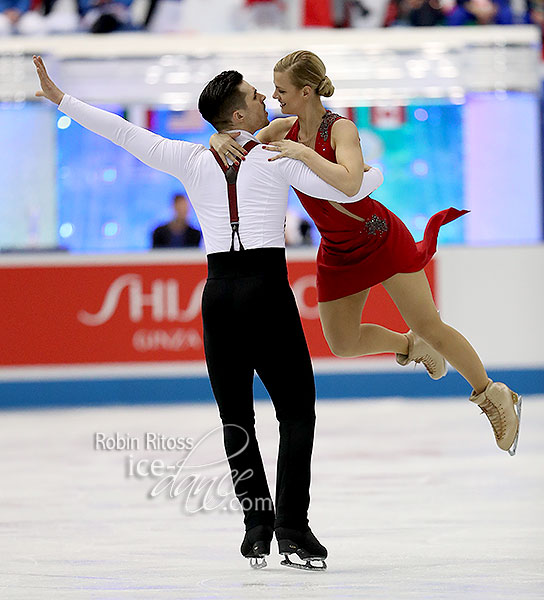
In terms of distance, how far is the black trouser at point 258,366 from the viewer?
2.94m

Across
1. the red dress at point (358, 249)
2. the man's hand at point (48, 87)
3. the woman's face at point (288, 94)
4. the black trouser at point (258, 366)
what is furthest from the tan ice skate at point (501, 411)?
the man's hand at point (48, 87)

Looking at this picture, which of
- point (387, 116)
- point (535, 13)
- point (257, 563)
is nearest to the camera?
point (257, 563)

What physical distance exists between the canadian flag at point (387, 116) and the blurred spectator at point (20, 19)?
3.19 m

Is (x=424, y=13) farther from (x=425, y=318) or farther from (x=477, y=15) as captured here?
(x=425, y=318)

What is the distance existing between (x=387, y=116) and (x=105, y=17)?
110 inches

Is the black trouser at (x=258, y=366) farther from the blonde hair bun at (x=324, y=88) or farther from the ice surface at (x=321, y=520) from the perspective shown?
Result: the blonde hair bun at (x=324, y=88)

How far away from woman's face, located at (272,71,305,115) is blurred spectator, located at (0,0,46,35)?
713cm

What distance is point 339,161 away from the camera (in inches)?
116

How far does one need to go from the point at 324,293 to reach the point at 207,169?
71 cm

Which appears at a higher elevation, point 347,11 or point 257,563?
point 347,11

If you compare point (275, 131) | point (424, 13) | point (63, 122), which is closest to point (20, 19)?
point (63, 122)

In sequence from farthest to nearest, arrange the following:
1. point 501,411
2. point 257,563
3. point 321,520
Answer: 1. point 321,520
2. point 501,411
3. point 257,563

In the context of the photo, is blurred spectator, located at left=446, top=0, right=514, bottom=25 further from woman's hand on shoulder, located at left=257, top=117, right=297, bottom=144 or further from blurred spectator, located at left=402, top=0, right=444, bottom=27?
woman's hand on shoulder, located at left=257, top=117, right=297, bottom=144

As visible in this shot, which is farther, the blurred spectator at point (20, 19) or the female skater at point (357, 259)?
the blurred spectator at point (20, 19)
